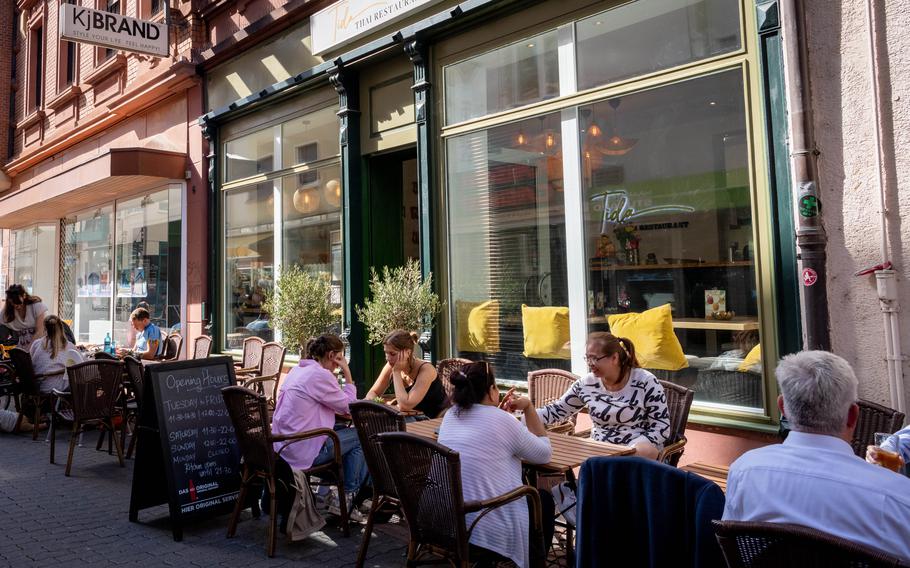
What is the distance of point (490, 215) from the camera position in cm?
708

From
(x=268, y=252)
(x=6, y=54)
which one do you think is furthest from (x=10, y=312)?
(x=6, y=54)

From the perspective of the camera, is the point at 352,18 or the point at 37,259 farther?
the point at 37,259

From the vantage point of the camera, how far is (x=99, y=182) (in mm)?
11594

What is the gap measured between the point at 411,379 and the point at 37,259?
16.1 metres

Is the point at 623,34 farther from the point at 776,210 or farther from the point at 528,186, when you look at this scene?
the point at 776,210

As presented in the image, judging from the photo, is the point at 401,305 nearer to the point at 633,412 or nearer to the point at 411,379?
the point at 411,379

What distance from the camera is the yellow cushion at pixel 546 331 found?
6.36 meters

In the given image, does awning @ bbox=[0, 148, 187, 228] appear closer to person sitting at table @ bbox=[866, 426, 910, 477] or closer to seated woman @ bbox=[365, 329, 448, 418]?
seated woman @ bbox=[365, 329, 448, 418]

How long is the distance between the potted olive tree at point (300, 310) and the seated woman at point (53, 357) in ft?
8.16

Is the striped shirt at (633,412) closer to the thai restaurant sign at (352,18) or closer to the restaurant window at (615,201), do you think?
the restaurant window at (615,201)

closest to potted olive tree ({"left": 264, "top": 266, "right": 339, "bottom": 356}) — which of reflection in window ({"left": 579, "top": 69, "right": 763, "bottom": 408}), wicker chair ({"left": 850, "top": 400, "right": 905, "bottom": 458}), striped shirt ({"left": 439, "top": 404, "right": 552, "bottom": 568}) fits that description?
reflection in window ({"left": 579, "top": 69, "right": 763, "bottom": 408})

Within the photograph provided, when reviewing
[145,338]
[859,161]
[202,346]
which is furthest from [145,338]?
[859,161]

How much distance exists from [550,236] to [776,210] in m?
2.14

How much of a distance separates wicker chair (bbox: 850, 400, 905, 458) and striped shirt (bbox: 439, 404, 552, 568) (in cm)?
171
